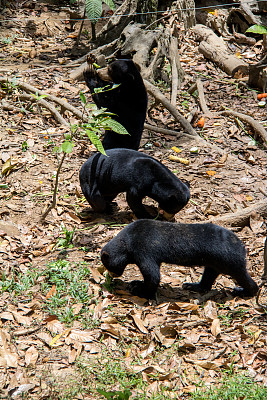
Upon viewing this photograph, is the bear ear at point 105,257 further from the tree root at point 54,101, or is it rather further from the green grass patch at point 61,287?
the tree root at point 54,101

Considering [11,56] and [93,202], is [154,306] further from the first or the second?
[11,56]

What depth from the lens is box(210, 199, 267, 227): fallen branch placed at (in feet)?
20.8

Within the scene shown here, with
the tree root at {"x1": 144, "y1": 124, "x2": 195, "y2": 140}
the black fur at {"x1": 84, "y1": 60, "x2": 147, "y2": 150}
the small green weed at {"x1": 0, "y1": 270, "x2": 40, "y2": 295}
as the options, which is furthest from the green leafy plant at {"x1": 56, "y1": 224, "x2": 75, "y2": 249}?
the tree root at {"x1": 144, "y1": 124, "x2": 195, "y2": 140}

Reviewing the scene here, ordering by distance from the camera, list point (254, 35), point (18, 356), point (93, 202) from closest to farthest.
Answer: point (18, 356), point (93, 202), point (254, 35)

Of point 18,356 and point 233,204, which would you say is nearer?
point 18,356

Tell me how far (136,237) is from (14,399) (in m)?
2.12

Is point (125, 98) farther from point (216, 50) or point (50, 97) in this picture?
point (216, 50)

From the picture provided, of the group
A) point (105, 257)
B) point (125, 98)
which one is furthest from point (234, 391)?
point (125, 98)

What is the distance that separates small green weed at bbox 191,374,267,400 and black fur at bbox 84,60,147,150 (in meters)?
4.41

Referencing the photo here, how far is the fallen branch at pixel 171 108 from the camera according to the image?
28.0ft

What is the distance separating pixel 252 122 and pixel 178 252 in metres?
4.52

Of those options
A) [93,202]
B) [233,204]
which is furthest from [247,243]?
[93,202]

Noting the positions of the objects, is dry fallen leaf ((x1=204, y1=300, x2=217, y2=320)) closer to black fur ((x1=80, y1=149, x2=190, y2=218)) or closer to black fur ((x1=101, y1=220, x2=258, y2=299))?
black fur ((x1=101, y1=220, x2=258, y2=299))

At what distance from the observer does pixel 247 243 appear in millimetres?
6105
